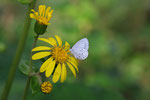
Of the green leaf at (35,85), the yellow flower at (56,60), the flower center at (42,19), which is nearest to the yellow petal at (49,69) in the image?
the yellow flower at (56,60)

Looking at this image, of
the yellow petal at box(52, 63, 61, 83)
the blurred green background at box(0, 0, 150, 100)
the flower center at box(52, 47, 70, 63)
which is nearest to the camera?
the yellow petal at box(52, 63, 61, 83)

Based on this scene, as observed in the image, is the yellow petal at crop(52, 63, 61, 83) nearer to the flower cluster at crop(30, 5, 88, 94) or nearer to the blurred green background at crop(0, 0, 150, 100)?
the flower cluster at crop(30, 5, 88, 94)

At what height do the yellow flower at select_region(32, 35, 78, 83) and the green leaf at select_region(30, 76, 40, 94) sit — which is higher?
the yellow flower at select_region(32, 35, 78, 83)

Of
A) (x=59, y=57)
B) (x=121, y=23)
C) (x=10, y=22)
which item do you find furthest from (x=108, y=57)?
(x=59, y=57)

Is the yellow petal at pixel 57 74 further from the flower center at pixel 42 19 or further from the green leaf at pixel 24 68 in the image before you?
the flower center at pixel 42 19

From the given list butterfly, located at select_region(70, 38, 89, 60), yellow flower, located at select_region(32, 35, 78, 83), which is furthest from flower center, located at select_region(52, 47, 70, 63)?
butterfly, located at select_region(70, 38, 89, 60)

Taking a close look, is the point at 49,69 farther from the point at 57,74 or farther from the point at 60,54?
the point at 60,54
